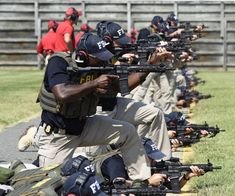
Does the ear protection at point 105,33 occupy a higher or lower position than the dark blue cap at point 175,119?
higher

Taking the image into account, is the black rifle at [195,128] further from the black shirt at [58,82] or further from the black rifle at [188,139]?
the black shirt at [58,82]

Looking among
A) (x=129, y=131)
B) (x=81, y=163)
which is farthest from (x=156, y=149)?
(x=81, y=163)

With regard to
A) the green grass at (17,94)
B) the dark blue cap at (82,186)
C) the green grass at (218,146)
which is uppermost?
the dark blue cap at (82,186)

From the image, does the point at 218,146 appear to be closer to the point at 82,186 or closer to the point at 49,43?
the point at 82,186

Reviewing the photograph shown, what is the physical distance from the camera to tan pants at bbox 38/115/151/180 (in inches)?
281

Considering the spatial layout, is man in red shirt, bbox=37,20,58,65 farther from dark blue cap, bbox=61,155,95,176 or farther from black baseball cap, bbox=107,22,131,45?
dark blue cap, bbox=61,155,95,176

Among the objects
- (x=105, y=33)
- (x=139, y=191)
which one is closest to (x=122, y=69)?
(x=139, y=191)

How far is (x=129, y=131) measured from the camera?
7.30m

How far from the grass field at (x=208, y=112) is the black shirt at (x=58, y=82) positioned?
1.35m

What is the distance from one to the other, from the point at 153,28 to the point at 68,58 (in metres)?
6.51

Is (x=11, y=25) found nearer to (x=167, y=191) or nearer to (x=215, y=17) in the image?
(x=215, y=17)

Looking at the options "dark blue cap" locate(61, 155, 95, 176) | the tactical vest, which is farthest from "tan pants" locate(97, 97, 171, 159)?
"dark blue cap" locate(61, 155, 95, 176)

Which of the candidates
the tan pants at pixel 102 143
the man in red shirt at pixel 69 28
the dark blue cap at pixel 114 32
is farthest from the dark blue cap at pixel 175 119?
the man in red shirt at pixel 69 28

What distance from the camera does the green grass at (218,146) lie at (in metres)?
7.63
